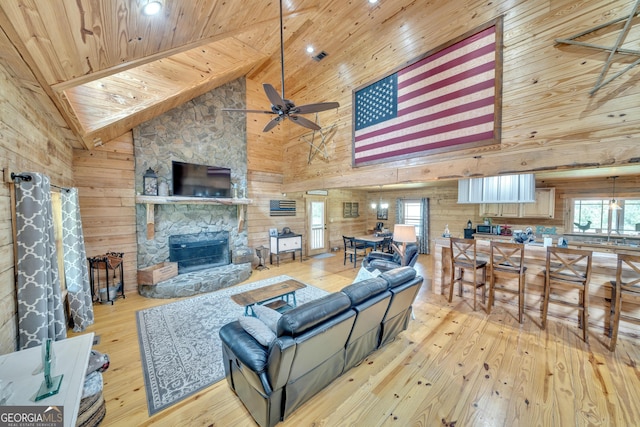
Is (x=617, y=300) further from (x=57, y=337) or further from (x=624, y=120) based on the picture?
(x=57, y=337)

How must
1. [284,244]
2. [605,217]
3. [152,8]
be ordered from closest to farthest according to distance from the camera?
[152,8], [605,217], [284,244]

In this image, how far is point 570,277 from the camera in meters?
3.01

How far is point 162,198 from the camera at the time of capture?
463cm

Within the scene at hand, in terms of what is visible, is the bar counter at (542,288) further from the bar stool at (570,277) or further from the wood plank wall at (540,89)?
the wood plank wall at (540,89)

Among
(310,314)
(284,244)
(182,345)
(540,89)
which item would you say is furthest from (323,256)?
(540,89)

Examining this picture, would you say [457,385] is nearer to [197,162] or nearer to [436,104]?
[436,104]

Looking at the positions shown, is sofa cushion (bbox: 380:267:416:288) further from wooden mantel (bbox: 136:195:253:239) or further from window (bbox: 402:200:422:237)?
window (bbox: 402:200:422:237)

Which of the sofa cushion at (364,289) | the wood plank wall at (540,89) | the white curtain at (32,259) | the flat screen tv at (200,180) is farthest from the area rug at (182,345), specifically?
the wood plank wall at (540,89)

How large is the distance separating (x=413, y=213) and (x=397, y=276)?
21.2ft

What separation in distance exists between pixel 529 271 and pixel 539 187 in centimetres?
326

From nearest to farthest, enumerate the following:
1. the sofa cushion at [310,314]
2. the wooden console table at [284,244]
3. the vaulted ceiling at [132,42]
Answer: the vaulted ceiling at [132,42], the sofa cushion at [310,314], the wooden console table at [284,244]

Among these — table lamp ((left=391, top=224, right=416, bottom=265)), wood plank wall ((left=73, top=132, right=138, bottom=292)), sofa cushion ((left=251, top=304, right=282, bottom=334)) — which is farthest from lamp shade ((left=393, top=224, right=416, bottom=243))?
wood plank wall ((left=73, top=132, right=138, bottom=292))

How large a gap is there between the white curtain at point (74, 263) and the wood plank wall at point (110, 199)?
1143 mm

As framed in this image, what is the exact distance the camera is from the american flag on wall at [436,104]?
3.27m
